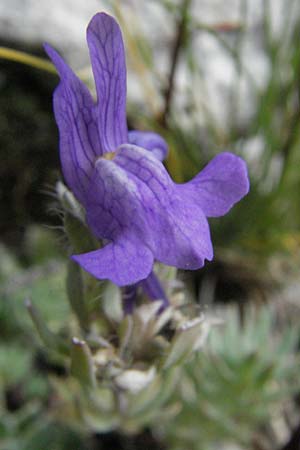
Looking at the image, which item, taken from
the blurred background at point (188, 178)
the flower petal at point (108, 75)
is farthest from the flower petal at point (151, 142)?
the blurred background at point (188, 178)

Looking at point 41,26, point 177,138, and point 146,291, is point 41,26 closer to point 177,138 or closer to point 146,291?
point 177,138

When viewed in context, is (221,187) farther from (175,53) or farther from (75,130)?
(175,53)

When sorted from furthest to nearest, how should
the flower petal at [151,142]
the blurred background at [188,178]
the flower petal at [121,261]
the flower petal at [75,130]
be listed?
the blurred background at [188,178] → the flower petal at [151,142] → the flower petal at [75,130] → the flower petal at [121,261]

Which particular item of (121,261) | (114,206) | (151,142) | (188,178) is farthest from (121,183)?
(188,178)

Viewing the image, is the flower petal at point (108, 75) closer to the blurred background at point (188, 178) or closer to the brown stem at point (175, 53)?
the blurred background at point (188, 178)

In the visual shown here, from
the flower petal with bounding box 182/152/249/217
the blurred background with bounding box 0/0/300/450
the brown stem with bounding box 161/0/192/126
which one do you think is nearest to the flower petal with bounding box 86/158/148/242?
the flower petal with bounding box 182/152/249/217

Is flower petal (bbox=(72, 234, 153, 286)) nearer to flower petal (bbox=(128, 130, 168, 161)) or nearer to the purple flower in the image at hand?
the purple flower

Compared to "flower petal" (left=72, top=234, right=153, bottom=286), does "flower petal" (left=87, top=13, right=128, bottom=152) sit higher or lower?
higher
